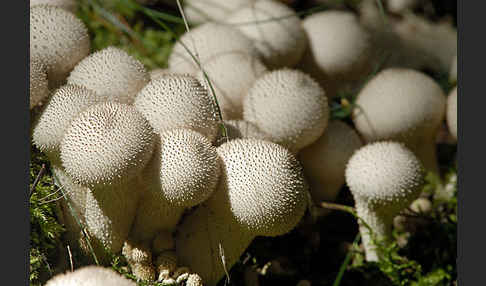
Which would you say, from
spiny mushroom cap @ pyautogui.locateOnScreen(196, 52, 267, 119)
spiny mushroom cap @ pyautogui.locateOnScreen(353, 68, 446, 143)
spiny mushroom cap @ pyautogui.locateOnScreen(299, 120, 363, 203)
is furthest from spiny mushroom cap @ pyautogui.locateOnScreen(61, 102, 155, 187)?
spiny mushroom cap @ pyautogui.locateOnScreen(353, 68, 446, 143)

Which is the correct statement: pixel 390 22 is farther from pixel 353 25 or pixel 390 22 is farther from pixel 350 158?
pixel 350 158

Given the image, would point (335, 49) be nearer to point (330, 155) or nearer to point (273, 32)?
point (273, 32)

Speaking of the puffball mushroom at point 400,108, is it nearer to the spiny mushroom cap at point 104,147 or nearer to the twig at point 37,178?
the spiny mushroom cap at point 104,147

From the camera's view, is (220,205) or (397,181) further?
(397,181)

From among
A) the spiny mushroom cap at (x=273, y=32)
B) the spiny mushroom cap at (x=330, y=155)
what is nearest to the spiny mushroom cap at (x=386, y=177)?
the spiny mushroom cap at (x=330, y=155)

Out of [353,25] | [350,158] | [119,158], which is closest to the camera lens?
[119,158]

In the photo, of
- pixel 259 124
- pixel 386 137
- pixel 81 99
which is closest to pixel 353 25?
pixel 386 137
